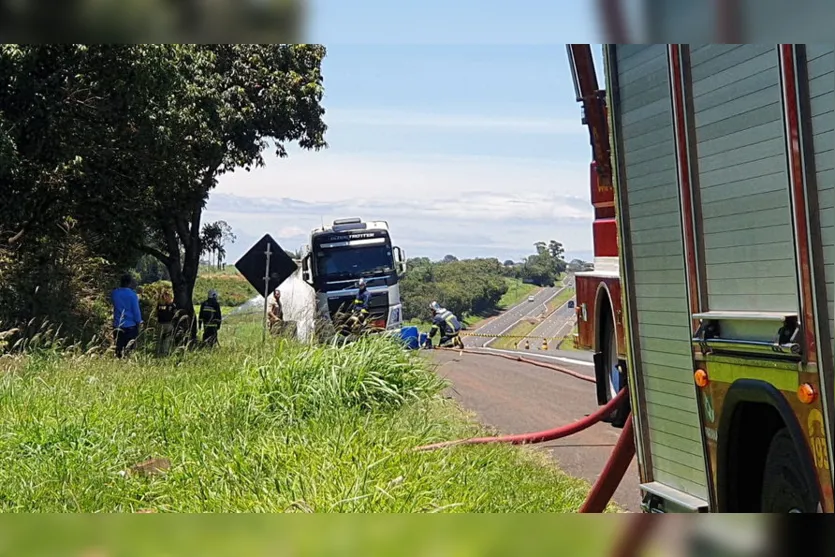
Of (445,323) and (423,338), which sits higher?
(445,323)

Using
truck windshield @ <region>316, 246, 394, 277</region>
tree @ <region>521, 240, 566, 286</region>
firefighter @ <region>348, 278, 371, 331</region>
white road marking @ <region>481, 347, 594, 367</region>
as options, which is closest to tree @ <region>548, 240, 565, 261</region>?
tree @ <region>521, 240, 566, 286</region>

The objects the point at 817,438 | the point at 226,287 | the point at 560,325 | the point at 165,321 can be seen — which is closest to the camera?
the point at 817,438

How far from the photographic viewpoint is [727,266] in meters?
2.81

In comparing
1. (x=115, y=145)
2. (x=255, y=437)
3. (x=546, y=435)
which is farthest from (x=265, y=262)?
(x=115, y=145)

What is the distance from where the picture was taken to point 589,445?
6.23 metres

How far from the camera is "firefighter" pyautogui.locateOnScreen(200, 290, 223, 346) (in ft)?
15.8

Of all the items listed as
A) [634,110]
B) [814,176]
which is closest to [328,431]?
[634,110]

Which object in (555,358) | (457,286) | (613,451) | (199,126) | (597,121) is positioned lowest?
(555,358)

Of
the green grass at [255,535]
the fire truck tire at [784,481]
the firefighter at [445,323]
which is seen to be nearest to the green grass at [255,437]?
the firefighter at [445,323]

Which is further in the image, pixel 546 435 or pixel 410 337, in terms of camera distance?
pixel 410 337

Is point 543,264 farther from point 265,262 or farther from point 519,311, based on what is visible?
point 519,311

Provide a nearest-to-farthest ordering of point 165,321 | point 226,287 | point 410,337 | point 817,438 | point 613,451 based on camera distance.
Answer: point 817,438 < point 226,287 < point 613,451 < point 165,321 < point 410,337

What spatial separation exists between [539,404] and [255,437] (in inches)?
123
